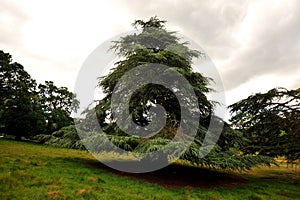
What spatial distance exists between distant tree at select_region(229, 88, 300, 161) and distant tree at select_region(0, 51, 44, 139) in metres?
28.5

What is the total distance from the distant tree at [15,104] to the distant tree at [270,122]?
93.3 ft

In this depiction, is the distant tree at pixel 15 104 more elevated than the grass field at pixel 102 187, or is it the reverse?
the distant tree at pixel 15 104

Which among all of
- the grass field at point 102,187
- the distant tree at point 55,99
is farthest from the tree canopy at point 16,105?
the grass field at point 102,187

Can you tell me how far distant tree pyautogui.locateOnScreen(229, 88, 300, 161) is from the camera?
37.6ft

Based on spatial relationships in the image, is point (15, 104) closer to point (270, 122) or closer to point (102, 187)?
point (102, 187)

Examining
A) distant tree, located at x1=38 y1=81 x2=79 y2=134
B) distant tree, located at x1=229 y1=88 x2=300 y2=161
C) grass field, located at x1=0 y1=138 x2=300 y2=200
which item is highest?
distant tree, located at x1=38 y1=81 x2=79 y2=134

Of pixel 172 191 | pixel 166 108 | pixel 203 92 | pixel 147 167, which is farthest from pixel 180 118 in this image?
pixel 172 191

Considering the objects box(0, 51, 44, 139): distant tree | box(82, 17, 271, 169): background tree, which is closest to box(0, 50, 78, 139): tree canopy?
box(0, 51, 44, 139): distant tree

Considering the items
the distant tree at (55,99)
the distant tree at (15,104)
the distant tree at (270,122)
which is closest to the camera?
the distant tree at (270,122)

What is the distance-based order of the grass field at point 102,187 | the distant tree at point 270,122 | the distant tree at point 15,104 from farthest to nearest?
1. the distant tree at point 15,104
2. the distant tree at point 270,122
3. the grass field at point 102,187

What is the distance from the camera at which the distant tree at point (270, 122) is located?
11461 millimetres

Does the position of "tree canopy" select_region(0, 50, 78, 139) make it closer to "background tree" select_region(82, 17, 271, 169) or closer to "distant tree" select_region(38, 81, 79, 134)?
"distant tree" select_region(38, 81, 79, 134)

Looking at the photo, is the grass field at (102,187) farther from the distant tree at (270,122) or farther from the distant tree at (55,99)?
the distant tree at (55,99)

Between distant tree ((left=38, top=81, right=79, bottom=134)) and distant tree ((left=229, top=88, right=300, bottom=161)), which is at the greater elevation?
distant tree ((left=38, top=81, right=79, bottom=134))
